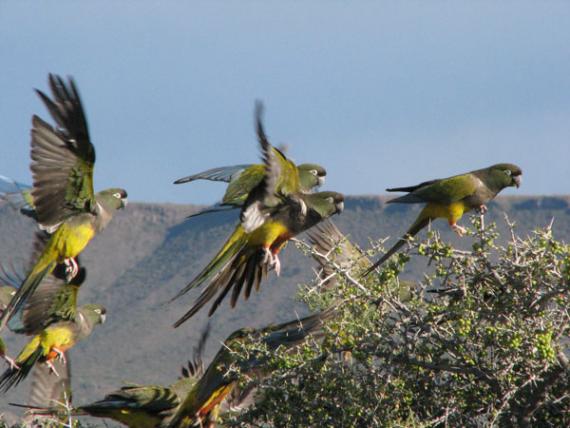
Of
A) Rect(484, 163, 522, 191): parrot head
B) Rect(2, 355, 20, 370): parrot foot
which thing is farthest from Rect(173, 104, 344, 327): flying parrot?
Rect(2, 355, 20, 370): parrot foot

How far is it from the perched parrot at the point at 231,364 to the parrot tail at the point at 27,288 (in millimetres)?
1852

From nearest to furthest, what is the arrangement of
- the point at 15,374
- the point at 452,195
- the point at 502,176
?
the point at 452,195
the point at 502,176
the point at 15,374

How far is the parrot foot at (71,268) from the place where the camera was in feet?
34.9

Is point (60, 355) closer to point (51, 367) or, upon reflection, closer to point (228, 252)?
point (51, 367)

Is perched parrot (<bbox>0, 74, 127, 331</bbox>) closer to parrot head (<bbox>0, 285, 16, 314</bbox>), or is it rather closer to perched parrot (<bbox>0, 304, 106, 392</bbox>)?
perched parrot (<bbox>0, 304, 106, 392</bbox>)

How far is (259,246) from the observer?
924 centimetres

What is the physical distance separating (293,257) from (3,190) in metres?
Result: 40.6

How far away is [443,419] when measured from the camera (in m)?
7.39

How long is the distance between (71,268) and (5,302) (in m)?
1.54

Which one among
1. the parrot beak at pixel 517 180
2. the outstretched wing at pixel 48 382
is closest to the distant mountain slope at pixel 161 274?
the outstretched wing at pixel 48 382

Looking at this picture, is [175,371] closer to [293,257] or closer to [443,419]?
[293,257]

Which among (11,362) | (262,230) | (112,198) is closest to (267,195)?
(262,230)

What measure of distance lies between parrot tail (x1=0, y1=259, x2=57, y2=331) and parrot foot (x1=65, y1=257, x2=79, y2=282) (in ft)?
0.44

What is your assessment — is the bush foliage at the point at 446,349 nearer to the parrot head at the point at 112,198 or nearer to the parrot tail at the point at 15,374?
the parrot head at the point at 112,198
